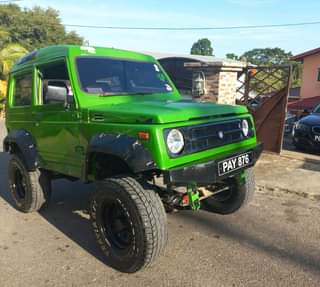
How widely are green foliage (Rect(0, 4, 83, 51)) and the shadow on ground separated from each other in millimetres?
41458

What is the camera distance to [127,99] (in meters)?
3.94

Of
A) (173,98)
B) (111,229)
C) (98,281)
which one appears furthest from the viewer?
(173,98)

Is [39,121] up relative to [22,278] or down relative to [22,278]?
up

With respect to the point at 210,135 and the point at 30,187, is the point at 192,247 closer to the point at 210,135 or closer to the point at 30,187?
the point at 210,135

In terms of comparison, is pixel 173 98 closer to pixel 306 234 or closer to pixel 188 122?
pixel 188 122

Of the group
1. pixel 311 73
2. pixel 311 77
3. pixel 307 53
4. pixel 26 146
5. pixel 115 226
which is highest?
pixel 307 53

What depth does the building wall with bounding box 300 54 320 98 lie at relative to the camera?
21922mm

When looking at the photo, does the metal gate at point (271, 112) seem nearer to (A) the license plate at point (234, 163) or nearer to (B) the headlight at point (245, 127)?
(B) the headlight at point (245, 127)

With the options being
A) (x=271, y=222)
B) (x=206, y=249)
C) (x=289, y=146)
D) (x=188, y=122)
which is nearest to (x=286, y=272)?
(x=206, y=249)

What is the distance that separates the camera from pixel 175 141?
9.93 ft

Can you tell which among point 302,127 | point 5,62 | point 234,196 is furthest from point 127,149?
point 5,62

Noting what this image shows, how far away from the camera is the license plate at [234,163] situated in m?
3.31

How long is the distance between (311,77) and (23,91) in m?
21.2

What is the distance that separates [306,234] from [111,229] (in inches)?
88.3
